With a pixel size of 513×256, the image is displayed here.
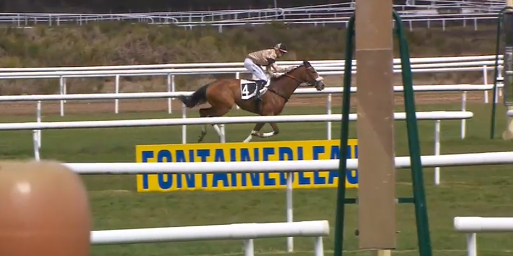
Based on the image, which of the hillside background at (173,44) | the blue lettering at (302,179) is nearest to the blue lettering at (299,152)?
the blue lettering at (302,179)

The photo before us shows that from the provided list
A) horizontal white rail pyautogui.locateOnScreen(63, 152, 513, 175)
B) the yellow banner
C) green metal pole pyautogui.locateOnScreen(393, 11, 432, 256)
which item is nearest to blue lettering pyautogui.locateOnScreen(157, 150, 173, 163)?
the yellow banner

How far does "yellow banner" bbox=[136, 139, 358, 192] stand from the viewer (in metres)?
7.15

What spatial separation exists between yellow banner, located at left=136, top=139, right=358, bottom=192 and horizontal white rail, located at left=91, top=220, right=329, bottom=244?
3.48 meters

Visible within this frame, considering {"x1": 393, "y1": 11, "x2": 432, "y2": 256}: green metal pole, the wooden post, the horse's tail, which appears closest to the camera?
the wooden post

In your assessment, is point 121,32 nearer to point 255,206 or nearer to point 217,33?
point 217,33

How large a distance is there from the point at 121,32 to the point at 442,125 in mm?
14712

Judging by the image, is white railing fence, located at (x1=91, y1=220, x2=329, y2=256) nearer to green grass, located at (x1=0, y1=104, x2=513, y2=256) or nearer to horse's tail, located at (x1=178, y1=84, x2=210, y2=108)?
green grass, located at (x1=0, y1=104, x2=513, y2=256)

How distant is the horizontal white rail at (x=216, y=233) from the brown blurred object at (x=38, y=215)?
5.62ft

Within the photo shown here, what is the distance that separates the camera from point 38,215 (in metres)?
1.73

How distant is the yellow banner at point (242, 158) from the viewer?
7148 mm

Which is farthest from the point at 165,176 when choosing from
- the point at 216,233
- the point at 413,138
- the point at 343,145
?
the point at 413,138

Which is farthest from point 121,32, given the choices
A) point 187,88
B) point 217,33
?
point 187,88

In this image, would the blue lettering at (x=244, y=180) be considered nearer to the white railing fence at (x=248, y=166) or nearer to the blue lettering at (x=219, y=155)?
the blue lettering at (x=219, y=155)

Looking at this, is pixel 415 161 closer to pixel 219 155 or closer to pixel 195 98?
pixel 219 155
